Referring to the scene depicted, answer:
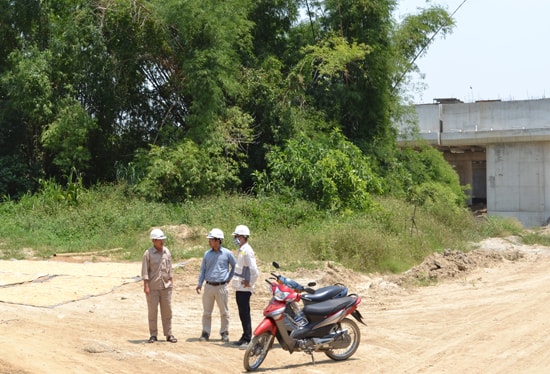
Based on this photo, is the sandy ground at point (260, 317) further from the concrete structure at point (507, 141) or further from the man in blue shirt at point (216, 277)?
the concrete structure at point (507, 141)

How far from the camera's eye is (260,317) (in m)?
14.0

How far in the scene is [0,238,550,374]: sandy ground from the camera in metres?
10.2

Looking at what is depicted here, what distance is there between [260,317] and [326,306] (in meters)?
3.61

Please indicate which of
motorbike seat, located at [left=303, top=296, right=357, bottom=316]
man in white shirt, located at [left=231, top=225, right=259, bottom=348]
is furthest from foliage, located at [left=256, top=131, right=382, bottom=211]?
motorbike seat, located at [left=303, top=296, right=357, bottom=316]

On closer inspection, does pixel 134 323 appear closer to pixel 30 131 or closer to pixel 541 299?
pixel 541 299

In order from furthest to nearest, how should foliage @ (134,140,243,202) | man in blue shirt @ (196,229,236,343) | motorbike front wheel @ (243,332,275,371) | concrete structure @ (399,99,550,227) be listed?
concrete structure @ (399,99,550,227) → foliage @ (134,140,243,202) → man in blue shirt @ (196,229,236,343) → motorbike front wheel @ (243,332,275,371)

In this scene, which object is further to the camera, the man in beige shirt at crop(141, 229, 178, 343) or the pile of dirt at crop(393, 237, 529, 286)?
the pile of dirt at crop(393, 237, 529, 286)

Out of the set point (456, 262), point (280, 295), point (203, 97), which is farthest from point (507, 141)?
point (280, 295)

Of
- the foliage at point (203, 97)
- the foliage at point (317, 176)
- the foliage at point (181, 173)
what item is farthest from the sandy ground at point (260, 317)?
the foliage at point (203, 97)

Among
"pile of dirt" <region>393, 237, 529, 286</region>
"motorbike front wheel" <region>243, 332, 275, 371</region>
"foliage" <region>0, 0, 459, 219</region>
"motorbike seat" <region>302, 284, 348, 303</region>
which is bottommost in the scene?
"pile of dirt" <region>393, 237, 529, 286</region>

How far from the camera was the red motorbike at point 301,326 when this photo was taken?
1019 cm

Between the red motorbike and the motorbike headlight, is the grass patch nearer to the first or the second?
the red motorbike

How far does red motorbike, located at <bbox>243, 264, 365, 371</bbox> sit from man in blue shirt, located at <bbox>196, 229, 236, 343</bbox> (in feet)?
4.05

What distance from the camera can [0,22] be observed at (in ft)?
90.1
